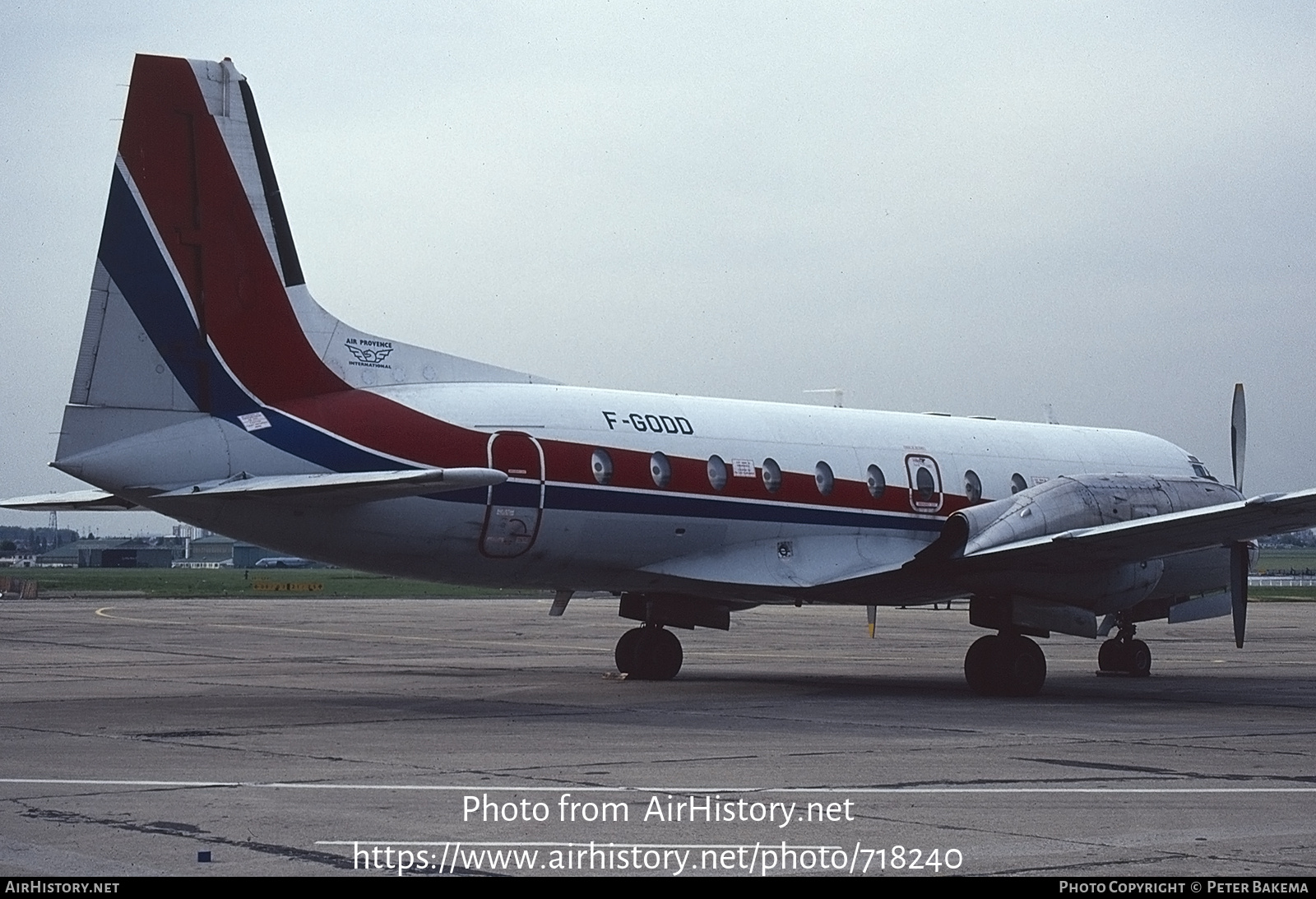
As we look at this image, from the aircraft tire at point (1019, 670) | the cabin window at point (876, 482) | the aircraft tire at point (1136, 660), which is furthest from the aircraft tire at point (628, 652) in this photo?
the aircraft tire at point (1136, 660)

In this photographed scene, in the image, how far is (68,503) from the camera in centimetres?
2006

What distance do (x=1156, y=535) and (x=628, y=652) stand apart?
790cm

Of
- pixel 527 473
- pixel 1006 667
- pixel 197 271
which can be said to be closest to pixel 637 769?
pixel 527 473

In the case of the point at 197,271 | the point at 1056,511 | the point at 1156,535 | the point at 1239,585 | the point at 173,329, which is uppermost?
the point at 197,271

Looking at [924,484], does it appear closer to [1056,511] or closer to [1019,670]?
[1056,511]

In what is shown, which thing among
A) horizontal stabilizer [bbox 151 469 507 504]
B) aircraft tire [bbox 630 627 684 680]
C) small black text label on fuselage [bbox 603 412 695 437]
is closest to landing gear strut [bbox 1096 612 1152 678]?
aircraft tire [bbox 630 627 684 680]

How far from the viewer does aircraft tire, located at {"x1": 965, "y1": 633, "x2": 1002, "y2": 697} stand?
70.8 ft

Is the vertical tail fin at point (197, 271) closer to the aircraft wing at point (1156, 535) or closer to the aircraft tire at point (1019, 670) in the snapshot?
the aircraft wing at point (1156, 535)

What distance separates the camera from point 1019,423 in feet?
86.3

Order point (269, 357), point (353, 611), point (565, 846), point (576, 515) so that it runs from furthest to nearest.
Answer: point (353, 611) < point (576, 515) < point (269, 357) < point (565, 846)
